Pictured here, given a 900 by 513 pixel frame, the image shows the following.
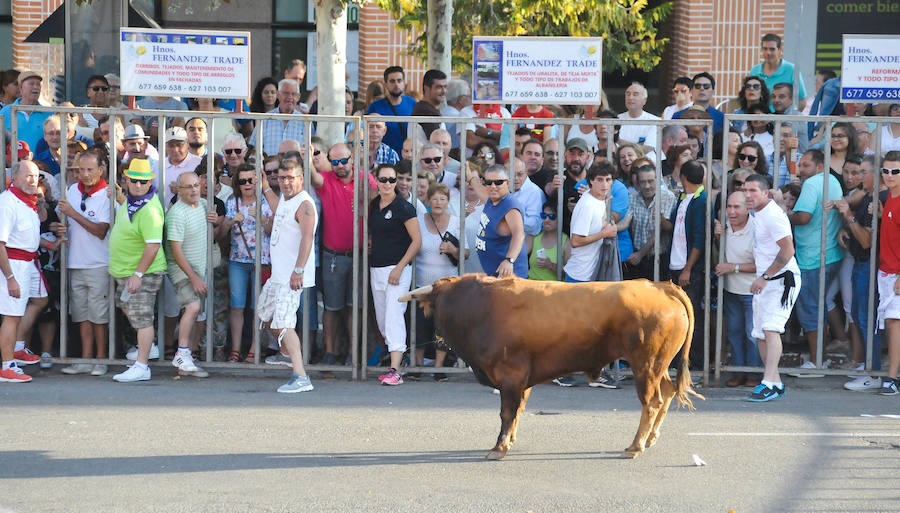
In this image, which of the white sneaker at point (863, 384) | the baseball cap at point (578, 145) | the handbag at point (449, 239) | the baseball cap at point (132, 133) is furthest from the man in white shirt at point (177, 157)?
the white sneaker at point (863, 384)

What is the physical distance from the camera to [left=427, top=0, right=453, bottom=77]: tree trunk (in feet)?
50.6

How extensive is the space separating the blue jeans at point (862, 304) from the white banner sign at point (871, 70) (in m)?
1.40

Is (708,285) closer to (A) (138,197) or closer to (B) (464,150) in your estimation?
(B) (464,150)

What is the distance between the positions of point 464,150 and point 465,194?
0.44 m

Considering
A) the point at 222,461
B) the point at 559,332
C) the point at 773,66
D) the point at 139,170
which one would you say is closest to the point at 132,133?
the point at 139,170

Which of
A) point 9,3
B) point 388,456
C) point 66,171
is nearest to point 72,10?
point 9,3

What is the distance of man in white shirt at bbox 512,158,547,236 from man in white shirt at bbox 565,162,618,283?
322 mm

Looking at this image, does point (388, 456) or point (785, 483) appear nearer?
point (785, 483)

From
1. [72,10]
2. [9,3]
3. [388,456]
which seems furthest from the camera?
[9,3]

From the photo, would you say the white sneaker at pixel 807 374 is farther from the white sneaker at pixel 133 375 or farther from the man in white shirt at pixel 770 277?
the white sneaker at pixel 133 375

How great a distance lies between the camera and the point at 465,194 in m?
10.8

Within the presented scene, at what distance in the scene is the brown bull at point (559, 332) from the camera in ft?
26.9

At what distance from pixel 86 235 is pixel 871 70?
6649 millimetres

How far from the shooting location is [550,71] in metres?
10.8
